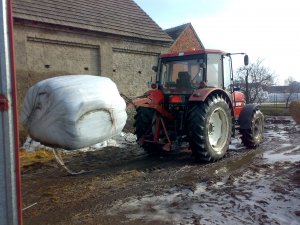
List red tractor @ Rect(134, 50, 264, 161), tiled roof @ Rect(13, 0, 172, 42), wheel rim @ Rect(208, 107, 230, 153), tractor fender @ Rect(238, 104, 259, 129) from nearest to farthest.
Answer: red tractor @ Rect(134, 50, 264, 161), wheel rim @ Rect(208, 107, 230, 153), tractor fender @ Rect(238, 104, 259, 129), tiled roof @ Rect(13, 0, 172, 42)

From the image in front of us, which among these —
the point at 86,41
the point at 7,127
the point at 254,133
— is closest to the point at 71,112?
the point at 7,127

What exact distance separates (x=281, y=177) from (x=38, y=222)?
13.2 feet

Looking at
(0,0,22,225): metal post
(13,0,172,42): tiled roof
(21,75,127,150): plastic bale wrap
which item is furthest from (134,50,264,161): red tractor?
(0,0,22,225): metal post

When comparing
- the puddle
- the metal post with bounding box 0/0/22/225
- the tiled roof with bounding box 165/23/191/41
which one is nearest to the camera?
the metal post with bounding box 0/0/22/225

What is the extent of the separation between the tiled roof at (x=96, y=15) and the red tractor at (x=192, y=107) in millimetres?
4444

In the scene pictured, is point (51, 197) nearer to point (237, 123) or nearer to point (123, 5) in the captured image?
point (237, 123)

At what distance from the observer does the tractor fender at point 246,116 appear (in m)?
8.45

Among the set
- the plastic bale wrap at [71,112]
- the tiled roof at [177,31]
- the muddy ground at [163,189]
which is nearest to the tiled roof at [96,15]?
the tiled roof at [177,31]

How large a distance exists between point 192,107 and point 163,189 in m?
2.19

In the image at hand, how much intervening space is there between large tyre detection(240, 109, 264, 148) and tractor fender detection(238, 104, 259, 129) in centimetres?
10

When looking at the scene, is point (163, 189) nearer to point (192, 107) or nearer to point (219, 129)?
point (192, 107)

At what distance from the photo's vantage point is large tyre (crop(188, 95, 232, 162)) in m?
6.82

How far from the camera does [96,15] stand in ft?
40.9

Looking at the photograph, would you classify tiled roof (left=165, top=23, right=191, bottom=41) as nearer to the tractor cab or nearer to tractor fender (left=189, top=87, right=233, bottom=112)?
the tractor cab
